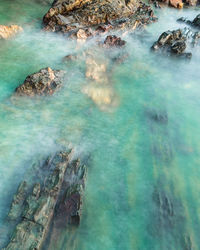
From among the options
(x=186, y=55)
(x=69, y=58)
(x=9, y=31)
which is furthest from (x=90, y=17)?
(x=186, y=55)

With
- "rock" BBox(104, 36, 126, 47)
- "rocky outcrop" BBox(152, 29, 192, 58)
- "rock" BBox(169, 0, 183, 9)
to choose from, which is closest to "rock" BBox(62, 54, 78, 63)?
"rock" BBox(104, 36, 126, 47)

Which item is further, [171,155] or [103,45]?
[103,45]

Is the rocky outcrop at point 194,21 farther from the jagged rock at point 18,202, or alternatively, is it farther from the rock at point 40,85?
the jagged rock at point 18,202

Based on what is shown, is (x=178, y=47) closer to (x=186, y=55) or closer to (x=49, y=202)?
(x=186, y=55)

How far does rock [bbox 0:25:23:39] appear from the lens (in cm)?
1182

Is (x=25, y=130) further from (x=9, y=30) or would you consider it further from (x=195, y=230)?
(x=9, y=30)

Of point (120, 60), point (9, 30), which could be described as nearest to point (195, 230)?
point (120, 60)

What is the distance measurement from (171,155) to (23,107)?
5.26m

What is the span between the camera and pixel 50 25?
13680 mm

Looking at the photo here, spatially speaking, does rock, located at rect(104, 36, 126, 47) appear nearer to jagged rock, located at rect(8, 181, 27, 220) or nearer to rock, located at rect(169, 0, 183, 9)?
jagged rock, located at rect(8, 181, 27, 220)

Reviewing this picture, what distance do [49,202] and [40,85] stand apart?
16.0 feet

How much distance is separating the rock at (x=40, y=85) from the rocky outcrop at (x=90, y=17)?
501 cm

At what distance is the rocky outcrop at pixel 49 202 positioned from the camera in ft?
15.3

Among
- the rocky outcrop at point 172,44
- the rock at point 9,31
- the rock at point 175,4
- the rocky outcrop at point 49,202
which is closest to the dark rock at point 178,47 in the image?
the rocky outcrop at point 172,44
